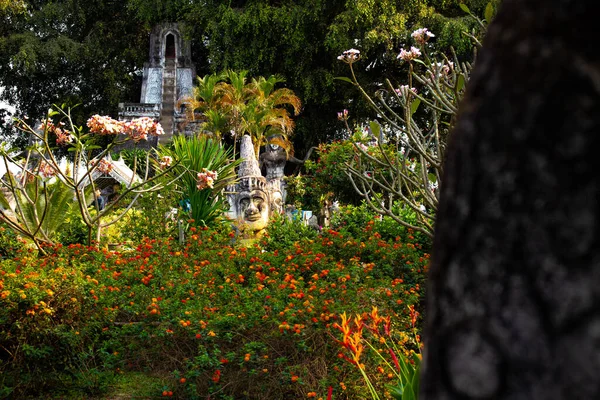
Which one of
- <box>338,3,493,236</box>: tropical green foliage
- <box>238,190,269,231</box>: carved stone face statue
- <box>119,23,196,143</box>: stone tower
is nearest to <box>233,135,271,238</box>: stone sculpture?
<box>238,190,269,231</box>: carved stone face statue

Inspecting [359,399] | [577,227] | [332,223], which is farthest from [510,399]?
[332,223]

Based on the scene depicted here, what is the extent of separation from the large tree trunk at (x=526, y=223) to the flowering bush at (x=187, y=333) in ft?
11.6

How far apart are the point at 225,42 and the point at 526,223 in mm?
25781

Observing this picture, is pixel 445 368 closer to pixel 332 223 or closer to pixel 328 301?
pixel 328 301

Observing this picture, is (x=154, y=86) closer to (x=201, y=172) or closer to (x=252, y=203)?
(x=252, y=203)

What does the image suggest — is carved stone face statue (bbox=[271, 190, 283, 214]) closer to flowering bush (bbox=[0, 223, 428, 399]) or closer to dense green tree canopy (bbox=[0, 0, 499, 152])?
flowering bush (bbox=[0, 223, 428, 399])

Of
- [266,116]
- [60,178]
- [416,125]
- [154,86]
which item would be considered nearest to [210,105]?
[266,116]

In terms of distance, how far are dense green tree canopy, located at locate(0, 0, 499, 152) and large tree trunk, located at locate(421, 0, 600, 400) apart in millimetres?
22568

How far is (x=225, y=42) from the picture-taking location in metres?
25.7

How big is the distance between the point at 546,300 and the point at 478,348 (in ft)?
0.28

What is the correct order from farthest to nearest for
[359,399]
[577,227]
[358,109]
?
[358,109] → [359,399] → [577,227]

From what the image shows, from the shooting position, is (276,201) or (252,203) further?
(276,201)

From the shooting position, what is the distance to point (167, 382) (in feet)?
15.6

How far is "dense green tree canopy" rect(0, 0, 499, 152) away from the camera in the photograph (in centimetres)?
2397
